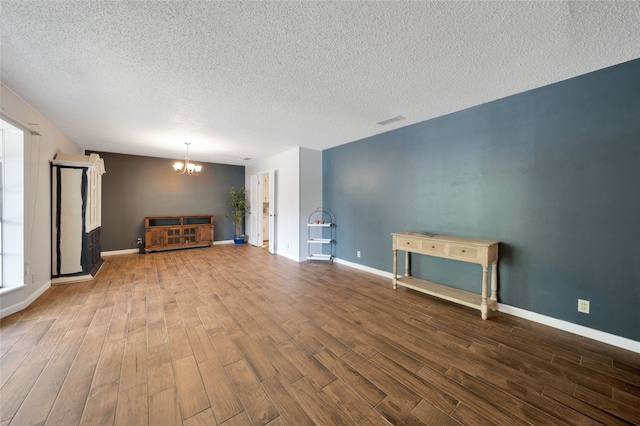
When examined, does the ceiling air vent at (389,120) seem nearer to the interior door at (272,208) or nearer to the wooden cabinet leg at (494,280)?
the wooden cabinet leg at (494,280)

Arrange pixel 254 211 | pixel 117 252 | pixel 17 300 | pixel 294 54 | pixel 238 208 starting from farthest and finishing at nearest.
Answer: pixel 238 208, pixel 254 211, pixel 117 252, pixel 17 300, pixel 294 54

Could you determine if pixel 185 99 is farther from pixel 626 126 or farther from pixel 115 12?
pixel 626 126

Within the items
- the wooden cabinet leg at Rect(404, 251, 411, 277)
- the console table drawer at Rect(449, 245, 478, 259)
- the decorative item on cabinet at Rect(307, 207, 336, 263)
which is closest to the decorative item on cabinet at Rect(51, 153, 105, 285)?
the decorative item on cabinet at Rect(307, 207, 336, 263)

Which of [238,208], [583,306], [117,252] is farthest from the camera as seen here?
[238,208]

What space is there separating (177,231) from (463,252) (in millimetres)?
6802

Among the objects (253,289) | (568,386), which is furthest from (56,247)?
(568,386)

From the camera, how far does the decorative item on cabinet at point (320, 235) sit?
17.3ft

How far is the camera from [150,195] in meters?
6.39

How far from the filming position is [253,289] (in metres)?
3.54

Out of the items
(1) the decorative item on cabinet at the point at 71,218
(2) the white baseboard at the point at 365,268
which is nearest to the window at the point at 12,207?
(1) the decorative item on cabinet at the point at 71,218

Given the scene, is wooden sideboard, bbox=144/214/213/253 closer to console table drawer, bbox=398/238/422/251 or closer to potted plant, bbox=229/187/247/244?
potted plant, bbox=229/187/247/244

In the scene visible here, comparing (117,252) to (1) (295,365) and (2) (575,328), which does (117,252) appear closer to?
(1) (295,365)

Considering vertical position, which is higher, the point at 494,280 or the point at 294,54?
Result: the point at 294,54

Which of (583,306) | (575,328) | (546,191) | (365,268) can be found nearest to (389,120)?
(546,191)
